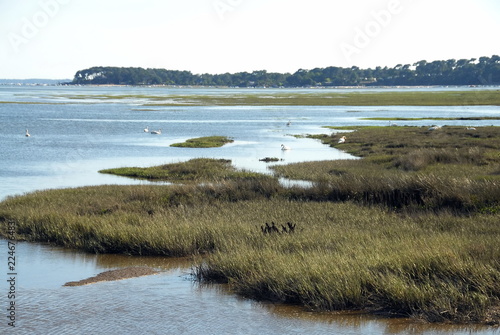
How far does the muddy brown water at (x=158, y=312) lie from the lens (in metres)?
12.0

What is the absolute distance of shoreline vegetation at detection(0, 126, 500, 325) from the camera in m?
12.7

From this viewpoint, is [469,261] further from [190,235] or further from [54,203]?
[54,203]

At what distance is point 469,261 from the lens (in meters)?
13.1

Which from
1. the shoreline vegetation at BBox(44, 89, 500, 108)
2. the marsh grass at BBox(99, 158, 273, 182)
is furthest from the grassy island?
the shoreline vegetation at BBox(44, 89, 500, 108)

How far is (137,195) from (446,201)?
10.6 meters

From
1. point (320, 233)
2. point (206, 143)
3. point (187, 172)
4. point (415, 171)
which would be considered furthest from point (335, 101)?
point (320, 233)

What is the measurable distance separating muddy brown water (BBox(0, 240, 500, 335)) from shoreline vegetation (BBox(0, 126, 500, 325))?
1.22 feet

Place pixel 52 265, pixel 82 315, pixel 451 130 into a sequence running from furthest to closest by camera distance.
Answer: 1. pixel 451 130
2. pixel 52 265
3. pixel 82 315

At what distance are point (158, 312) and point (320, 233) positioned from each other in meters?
5.53

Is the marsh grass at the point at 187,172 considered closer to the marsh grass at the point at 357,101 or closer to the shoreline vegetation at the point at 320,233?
the shoreline vegetation at the point at 320,233

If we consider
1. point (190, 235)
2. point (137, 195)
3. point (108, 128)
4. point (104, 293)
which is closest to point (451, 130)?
point (108, 128)

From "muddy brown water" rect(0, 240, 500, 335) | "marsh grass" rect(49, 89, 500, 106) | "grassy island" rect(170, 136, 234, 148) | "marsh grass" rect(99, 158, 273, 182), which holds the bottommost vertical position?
"marsh grass" rect(49, 89, 500, 106)

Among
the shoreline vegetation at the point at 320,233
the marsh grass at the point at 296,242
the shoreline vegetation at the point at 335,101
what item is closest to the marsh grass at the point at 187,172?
the shoreline vegetation at the point at 320,233

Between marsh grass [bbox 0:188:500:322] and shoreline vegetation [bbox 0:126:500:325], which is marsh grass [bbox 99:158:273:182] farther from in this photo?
marsh grass [bbox 0:188:500:322]
